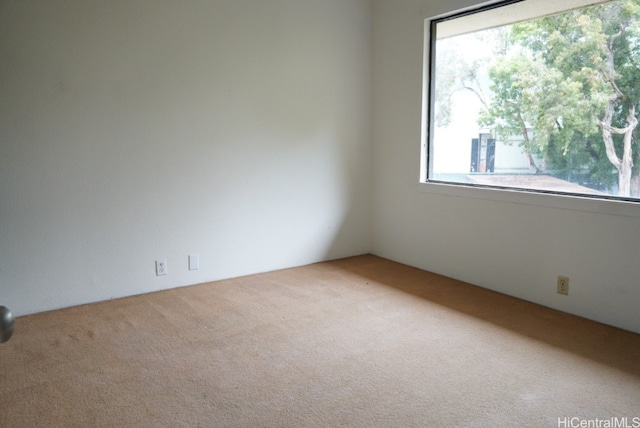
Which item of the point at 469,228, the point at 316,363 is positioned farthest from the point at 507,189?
the point at 316,363

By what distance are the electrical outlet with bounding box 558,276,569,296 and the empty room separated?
14 millimetres

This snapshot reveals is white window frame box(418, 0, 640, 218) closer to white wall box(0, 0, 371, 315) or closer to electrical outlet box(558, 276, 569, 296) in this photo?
electrical outlet box(558, 276, 569, 296)

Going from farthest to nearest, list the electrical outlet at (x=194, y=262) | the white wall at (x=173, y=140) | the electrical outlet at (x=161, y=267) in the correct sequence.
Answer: the electrical outlet at (x=194, y=262), the electrical outlet at (x=161, y=267), the white wall at (x=173, y=140)

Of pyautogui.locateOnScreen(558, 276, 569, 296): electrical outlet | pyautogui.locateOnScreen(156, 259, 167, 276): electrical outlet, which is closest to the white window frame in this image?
pyautogui.locateOnScreen(558, 276, 569, 296): electrical outlet

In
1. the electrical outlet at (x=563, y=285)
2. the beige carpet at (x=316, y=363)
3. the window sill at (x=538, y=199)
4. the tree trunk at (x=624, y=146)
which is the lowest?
the beige carpet at (x=316, y=363)

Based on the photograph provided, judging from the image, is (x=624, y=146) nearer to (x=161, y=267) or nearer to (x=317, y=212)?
(x=317, y=212)

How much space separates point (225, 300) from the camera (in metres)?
3.38

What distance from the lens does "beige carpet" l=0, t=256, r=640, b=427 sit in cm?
197

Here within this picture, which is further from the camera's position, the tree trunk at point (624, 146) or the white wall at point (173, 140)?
the white wall at point (173, 140)

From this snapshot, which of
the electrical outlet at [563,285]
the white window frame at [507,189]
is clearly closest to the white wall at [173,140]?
the white window frame at [507,189]

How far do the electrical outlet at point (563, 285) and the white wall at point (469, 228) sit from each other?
3 cm

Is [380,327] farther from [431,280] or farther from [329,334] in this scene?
[431,280]

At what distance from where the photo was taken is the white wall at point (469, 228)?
2.85 m

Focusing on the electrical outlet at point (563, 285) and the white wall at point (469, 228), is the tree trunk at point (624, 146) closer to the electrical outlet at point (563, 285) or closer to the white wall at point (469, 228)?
the white wall at point (469, 228)
